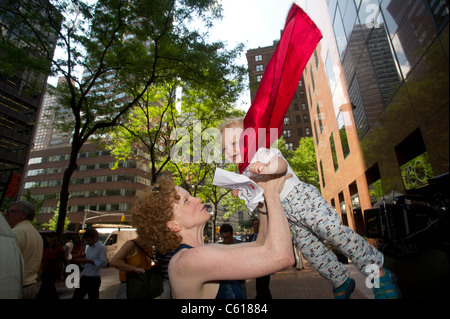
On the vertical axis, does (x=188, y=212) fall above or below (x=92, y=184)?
below

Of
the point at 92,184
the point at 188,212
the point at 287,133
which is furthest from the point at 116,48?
the point at 92,184

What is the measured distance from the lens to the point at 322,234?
2.43 m

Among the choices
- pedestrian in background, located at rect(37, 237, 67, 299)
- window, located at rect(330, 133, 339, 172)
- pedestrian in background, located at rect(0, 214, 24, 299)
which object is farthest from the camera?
window, located at rect(330, 133, 339, 172)

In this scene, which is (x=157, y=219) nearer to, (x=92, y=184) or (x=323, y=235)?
(x=323, y=235)

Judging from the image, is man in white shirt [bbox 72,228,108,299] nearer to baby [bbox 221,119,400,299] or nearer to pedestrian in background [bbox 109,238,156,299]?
pedestrian in background [bbox 109,238,156,299]

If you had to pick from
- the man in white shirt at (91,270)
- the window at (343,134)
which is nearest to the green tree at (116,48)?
the man in white shirt at (91,270)

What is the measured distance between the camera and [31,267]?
157 inches

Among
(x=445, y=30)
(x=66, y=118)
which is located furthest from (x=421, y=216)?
(x=66, y=118)

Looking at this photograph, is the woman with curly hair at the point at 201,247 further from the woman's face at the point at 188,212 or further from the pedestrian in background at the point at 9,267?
the pedestrian in background at the point at 9,267

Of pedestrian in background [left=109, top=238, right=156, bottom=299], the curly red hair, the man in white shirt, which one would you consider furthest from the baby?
the man in white shirt

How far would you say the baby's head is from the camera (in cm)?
350

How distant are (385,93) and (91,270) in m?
11.0

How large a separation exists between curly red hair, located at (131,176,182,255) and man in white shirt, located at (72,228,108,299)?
4678mm
